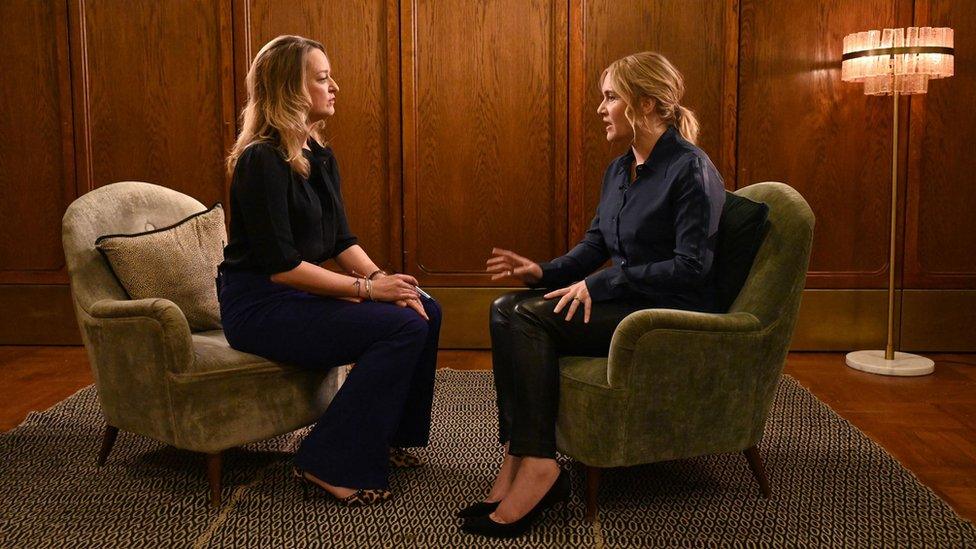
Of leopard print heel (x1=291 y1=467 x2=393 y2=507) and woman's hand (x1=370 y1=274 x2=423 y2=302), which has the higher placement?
woman's hand (x1=370 y1=274 x2=423 y2=302)

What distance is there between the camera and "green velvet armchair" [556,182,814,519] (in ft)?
6.59

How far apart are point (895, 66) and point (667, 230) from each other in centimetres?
212

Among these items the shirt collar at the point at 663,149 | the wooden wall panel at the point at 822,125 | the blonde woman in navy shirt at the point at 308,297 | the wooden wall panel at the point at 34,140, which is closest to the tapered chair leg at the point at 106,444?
the blonde woman in navy shirt at the point at 308,297

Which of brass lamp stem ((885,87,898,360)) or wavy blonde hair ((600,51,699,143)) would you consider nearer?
wavy blonde hair ((600,51,699,143))

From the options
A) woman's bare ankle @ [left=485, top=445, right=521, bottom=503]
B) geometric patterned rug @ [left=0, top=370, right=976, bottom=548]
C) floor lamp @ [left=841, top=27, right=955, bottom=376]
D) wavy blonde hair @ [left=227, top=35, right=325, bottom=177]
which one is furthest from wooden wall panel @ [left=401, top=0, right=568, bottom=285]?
woman's bare ankle @ [left=485, top=445, right=521, bottom=503]

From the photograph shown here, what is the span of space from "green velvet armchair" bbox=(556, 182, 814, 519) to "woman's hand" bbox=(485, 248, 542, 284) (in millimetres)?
316

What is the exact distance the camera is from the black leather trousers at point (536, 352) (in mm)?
2061

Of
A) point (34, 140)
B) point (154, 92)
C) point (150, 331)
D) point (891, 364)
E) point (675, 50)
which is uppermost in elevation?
point (675, 50)

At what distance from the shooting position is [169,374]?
216cm

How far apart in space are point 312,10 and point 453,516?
285cm

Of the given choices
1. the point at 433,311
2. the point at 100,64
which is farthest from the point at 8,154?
the point at 433,311

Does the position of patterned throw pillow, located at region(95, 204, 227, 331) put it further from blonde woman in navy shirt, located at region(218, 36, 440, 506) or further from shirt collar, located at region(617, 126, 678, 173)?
shirt collar, located at region(617, 126, 678, 173)

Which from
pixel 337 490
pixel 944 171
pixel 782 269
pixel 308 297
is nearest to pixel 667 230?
pixel 782 269

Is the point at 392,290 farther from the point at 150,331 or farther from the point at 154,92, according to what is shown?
the point at 154,92
